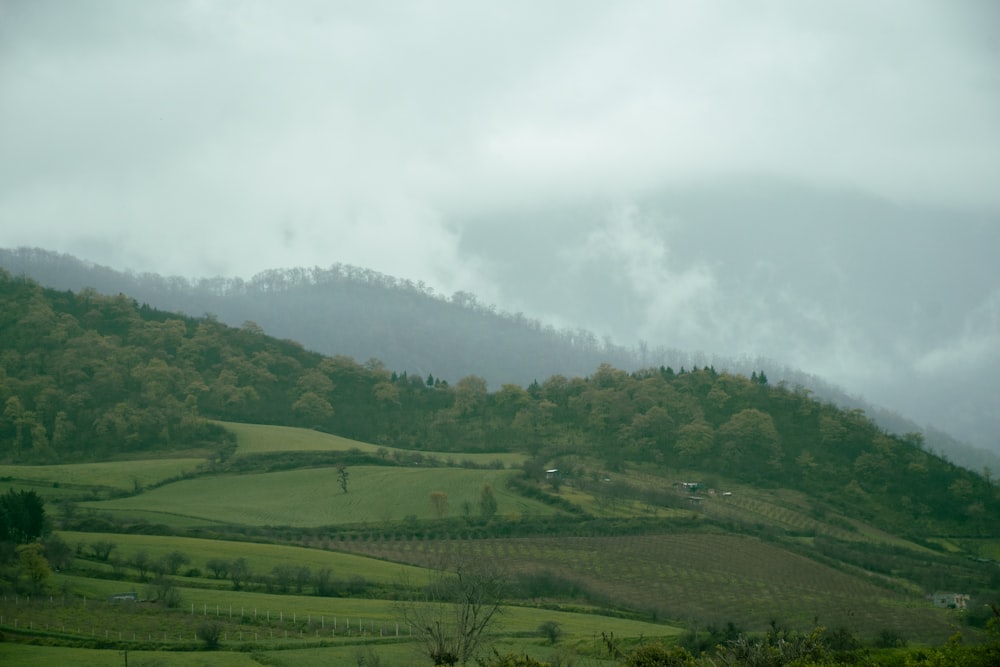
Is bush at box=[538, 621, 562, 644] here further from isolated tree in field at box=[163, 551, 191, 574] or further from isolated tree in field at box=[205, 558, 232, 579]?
isolated tree in field at box=[163, 551, 191, 574]

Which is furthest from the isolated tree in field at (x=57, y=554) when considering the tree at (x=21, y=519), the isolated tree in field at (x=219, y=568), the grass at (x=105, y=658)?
the grass at (x=105, y=658)

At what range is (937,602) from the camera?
7200 centimetres

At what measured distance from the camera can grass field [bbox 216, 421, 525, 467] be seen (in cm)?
11357

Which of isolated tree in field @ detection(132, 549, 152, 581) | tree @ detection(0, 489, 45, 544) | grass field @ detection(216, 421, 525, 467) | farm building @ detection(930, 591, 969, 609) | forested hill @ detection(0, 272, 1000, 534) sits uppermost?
forested hill @ detection(0, 272, 1000, 534)

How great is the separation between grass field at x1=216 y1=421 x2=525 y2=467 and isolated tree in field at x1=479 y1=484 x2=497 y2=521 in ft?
64.9

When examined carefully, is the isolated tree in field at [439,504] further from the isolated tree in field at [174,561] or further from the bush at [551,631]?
the bush at [551,631]

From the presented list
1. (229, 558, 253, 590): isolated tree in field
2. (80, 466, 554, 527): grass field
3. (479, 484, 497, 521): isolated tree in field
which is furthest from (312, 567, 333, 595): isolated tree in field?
(479, 484, 497, 521): isolated tree in field

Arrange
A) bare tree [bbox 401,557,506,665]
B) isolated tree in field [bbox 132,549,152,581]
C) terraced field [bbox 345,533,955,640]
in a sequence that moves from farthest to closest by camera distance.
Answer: terraced field [bbox 345,533,955,640] → isolated tree in field [bbox 132,549,152,581] → bare tree [bbox 401,557,506,665]

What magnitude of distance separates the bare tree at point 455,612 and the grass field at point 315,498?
21.0m

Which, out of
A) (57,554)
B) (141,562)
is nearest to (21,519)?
(57,554)

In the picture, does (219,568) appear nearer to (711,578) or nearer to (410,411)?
(711,578)

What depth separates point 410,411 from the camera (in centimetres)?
14525

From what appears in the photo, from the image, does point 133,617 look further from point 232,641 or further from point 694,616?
point 694,616

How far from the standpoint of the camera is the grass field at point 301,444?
114m
